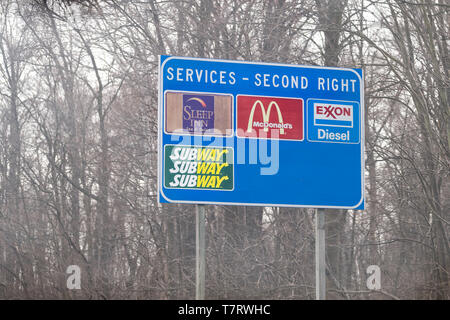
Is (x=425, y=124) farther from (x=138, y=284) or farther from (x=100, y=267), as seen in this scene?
(x=100, y=267)

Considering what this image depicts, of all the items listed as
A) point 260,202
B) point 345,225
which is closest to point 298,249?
point 345,225

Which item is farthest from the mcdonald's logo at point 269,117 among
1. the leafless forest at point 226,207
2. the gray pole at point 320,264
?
the leafless forest at point 226,207

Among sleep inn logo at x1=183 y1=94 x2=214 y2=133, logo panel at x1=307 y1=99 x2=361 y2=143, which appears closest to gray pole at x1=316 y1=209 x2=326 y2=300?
logo panel at x1=307 y1=99 x2=361 y2=143

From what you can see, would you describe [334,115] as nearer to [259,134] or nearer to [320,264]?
[259,134]

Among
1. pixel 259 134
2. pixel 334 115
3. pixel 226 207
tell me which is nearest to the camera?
pixel 259 134

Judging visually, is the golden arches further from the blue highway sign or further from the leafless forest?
the leafless forest

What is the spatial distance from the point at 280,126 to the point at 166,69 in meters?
1.57

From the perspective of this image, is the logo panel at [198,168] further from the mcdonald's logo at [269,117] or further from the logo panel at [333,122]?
the logo panel at [333,122]

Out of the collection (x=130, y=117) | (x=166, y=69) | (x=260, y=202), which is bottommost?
(x=260, y=202)

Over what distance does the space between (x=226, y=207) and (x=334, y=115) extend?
30.7 feet

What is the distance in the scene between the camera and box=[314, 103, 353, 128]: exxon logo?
10719mm

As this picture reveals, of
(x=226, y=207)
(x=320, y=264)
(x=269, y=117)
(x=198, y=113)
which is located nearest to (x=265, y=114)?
(x=269, y=117)

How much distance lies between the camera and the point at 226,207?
1989cm

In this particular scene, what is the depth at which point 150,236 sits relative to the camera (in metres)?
20.9
